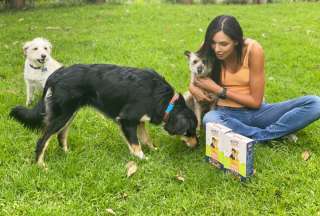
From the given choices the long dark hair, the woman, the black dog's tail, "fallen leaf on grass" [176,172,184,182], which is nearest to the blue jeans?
the woman

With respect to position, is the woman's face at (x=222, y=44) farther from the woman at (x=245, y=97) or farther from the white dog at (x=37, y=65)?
the white dog at (x=37, y=65)

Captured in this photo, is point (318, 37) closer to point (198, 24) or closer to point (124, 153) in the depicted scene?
point (198, 24)

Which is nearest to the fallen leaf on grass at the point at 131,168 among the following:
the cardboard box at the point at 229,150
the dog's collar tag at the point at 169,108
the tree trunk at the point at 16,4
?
the dog's collar tag at the point at 169,108

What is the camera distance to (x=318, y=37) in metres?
9.56

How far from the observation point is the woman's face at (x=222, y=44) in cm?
411

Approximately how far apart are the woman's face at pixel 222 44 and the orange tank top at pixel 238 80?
0.71 feet

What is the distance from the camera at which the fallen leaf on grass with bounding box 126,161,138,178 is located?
12.9 ft

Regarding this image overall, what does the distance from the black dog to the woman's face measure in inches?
23.7

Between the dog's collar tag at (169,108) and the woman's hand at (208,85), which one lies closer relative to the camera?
the dog's collar tag at (169,108)

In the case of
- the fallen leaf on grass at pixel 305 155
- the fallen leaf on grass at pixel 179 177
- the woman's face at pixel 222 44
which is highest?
the woman's face at pixel 222 44

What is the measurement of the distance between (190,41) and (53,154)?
18.6 feet

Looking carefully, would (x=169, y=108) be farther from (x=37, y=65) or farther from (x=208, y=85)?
(x=37, y=65)

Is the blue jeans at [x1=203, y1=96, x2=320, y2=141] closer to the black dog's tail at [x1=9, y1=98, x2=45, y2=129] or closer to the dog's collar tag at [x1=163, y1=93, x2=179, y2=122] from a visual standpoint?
the dog's collar tag at [x1=163, y1=93, x2=179, y2=122]

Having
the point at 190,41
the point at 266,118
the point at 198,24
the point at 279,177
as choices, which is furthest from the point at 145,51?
the point at 279,177
